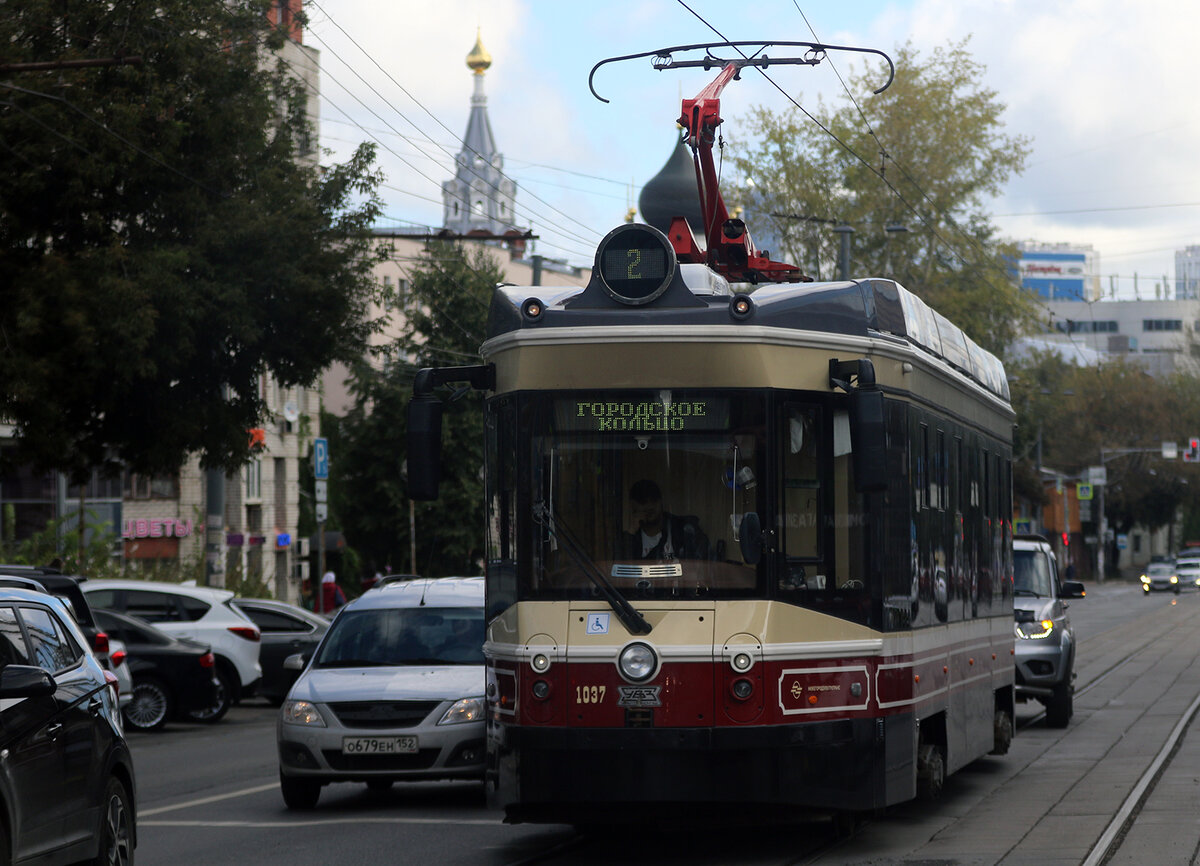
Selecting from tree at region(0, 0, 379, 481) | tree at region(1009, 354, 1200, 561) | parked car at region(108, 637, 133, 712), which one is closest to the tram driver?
parked car at region(108, 637, 133, 712)

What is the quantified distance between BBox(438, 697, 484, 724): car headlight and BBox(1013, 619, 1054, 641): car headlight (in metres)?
8.12

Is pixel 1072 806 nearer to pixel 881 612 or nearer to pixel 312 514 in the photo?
pixel 881 612

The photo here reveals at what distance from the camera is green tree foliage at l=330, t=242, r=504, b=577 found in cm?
5700

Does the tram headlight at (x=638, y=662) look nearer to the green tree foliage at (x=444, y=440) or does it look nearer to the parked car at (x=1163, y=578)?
the green tree foliage at (x=444, y=440)

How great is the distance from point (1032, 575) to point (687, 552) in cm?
1169

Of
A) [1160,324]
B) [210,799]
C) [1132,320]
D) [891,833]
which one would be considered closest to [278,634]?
[210,799]

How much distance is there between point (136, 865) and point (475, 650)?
3.87 metres

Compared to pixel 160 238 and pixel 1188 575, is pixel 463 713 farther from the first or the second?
pixel 1188 575

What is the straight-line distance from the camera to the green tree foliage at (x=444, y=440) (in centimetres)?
5700

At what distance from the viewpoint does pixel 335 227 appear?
25312 millimetres

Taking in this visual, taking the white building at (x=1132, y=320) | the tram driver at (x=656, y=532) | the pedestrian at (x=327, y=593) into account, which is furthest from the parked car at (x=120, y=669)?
the white building at (x=1132, y=320)

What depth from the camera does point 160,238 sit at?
2323 centimetres

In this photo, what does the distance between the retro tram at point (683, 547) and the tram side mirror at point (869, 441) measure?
0.04ft

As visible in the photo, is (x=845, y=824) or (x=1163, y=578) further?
(x=1163, y=578)
